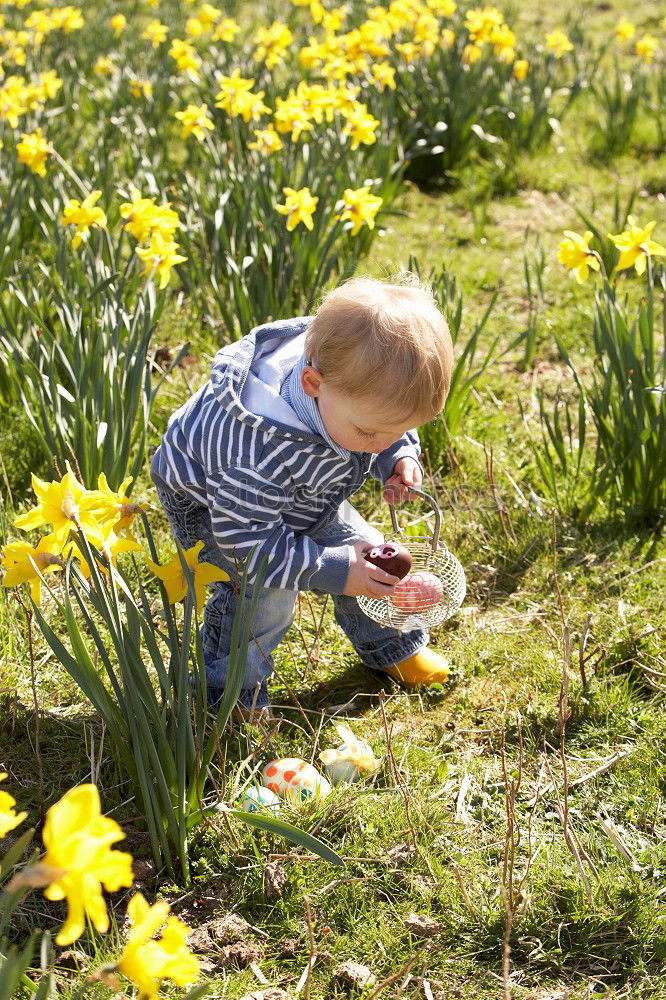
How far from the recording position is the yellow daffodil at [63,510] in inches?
58.5

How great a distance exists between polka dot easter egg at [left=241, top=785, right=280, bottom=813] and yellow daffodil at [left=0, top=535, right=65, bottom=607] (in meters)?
0.65

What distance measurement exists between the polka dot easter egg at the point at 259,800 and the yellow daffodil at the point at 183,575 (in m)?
0.43

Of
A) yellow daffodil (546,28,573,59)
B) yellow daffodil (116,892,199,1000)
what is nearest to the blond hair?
yellow daffodil (116,892,199,1000)

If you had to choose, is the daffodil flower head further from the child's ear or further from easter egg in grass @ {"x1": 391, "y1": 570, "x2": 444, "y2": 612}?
easter egg in grass @ {"x1": 391, "y1": 570, "x2": 444, "y2": 612}

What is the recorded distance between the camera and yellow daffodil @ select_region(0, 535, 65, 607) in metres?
1.50

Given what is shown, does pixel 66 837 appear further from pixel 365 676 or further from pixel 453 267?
pixel 453 267

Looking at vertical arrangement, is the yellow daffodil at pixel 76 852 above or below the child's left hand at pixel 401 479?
above

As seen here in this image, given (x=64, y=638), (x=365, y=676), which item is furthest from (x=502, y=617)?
(x=64, y=638)

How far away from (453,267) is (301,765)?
2.80 meters

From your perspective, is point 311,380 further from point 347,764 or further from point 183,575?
point 347,764

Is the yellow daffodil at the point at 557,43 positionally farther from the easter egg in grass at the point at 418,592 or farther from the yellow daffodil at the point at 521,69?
the easter egg in grass at the point at 418,592

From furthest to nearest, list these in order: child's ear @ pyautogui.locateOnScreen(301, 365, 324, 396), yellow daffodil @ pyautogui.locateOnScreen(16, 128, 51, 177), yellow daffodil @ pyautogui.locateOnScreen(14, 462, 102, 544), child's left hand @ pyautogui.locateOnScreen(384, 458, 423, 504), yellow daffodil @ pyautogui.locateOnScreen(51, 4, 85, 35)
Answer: yellow daffodil @ pyautogui.locateOnScreen(51, 4, 85, 35) → yellow daffodil @ pyautogui.locateOnScreen(16, 128, 51, 177) → child's left hand @ pyautogui.locateOnScreen(384, 458, 423, 504) → child's ear @ pyautogui.locateOnScreen(301, 365, 324, 396) → yellow daffodil @ pyautogui.locateOnScreen(14, 462, 102, 544)

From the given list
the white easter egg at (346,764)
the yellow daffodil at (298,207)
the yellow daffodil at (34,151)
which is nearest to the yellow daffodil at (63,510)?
the white easter egg at (346,764)

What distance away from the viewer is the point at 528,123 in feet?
16.6
